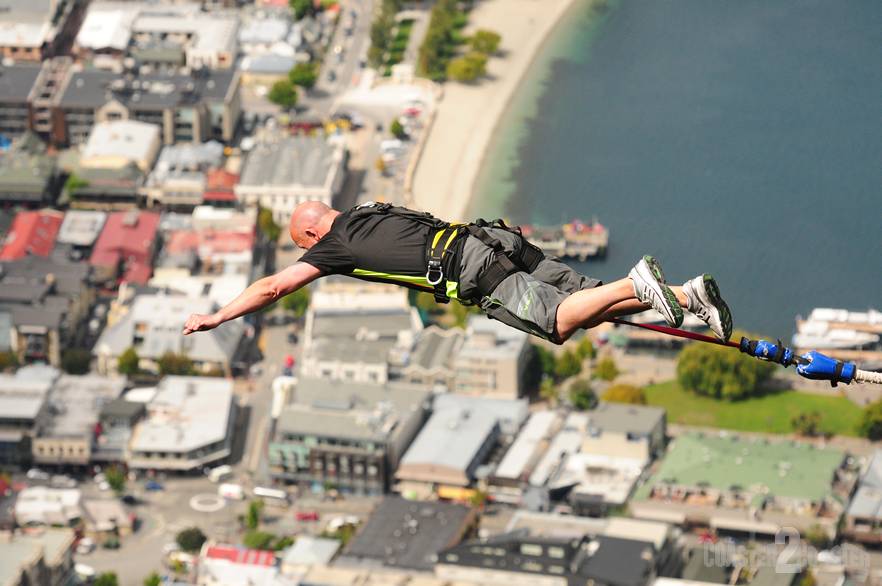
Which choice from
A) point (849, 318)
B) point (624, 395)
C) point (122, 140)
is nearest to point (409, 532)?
point (624, 395)

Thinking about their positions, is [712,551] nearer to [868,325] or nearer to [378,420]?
[378,420]

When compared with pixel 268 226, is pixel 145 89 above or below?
below

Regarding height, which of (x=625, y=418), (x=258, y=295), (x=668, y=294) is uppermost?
(x=668, y=294)

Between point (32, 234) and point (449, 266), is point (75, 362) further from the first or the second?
point (449, 266)

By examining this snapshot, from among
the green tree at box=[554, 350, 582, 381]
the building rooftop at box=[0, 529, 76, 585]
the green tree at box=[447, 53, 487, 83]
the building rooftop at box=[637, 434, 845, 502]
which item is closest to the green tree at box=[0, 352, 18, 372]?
the building rooftop at box=[0, 529, 76, 585]

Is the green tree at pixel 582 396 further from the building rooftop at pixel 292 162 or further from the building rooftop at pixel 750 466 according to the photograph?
the building rooftop at pixel 292 162

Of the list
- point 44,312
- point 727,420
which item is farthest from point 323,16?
point 727,420
